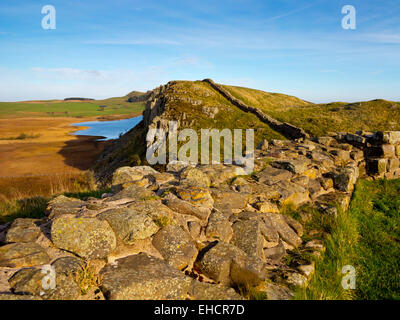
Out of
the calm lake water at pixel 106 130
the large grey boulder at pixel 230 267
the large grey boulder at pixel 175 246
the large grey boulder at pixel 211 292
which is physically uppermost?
the calm lake water at pixel 106 130

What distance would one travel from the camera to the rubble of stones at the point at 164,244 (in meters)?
2.87

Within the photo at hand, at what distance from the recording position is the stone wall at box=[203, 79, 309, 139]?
3016 centimetres

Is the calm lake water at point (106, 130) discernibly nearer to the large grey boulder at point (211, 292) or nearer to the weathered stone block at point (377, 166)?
the weathered stone block at point (377, 166)

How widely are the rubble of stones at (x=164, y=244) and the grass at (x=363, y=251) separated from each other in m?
0.26

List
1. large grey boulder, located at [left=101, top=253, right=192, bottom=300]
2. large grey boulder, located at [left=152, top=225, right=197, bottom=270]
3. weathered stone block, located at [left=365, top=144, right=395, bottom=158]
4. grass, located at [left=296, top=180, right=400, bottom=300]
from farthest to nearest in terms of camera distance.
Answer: weathered stone block, located at [left=365, top=144, right=395, bottom=158] < grass, located at [left=296, top=180, right=400, bottom=300] < large grey boulder, located at [left=152, top=225, right=197, bottom=270] < large grey boulder, located at [left=101, top=253, right=192, bottom=300]

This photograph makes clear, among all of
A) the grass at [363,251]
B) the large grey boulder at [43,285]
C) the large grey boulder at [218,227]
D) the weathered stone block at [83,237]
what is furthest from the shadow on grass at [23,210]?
the grass at [363,251]

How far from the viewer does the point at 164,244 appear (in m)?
3.73

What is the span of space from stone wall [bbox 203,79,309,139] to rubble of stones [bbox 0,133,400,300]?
1003 inches

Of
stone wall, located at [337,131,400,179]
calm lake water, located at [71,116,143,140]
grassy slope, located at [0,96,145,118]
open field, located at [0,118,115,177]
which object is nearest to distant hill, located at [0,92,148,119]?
grassy slope, located at [0,96,145,118]

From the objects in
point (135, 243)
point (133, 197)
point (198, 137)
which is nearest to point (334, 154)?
point (133, 197)
